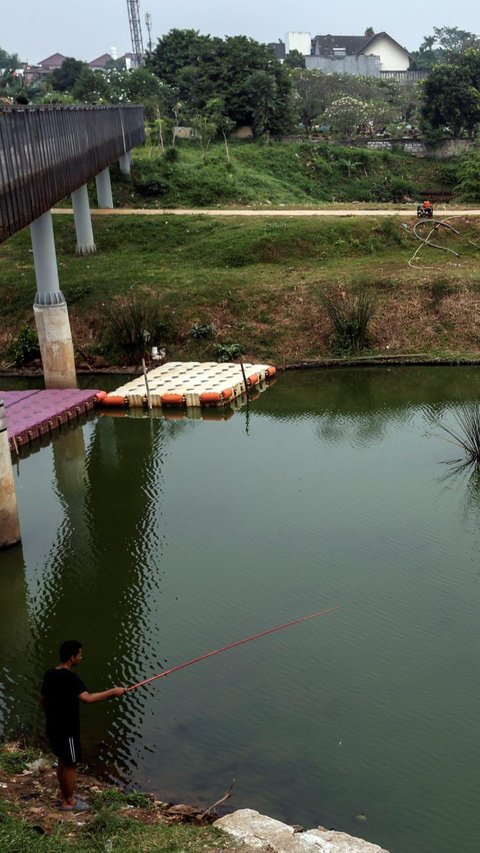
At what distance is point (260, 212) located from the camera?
34.1 meters

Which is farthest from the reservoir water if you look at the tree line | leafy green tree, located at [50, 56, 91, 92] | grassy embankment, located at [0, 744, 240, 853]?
leafy green tree, located at [50, 56, 91, 92]

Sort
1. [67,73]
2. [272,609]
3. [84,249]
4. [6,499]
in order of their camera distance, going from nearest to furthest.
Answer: [272,609] → [6,499] → [84,249] → [67,73]

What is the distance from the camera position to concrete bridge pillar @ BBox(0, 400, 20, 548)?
14.4m

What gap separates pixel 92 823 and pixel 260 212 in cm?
2836

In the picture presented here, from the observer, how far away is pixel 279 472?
692 inches

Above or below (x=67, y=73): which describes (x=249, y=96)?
below

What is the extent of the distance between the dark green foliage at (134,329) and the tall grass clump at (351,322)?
4.63 m

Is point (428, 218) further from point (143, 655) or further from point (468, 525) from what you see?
point (143, 655)

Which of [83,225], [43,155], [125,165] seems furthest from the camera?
[125,165]

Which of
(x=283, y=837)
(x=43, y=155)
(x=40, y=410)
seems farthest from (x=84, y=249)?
(x=283, y=837)

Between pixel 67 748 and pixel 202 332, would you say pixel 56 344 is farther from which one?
pixel 67 748

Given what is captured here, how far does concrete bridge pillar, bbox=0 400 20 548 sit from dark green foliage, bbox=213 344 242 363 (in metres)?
10.8

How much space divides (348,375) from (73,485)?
868 cm

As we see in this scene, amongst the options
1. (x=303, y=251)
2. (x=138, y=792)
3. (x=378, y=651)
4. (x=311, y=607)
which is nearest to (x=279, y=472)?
(x=311, y=607)
